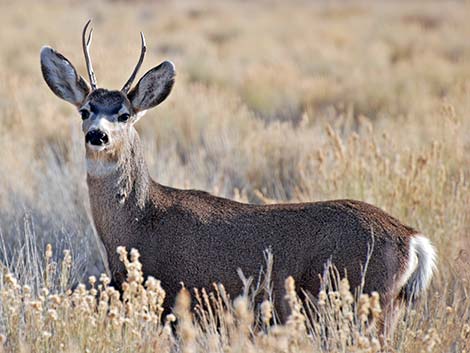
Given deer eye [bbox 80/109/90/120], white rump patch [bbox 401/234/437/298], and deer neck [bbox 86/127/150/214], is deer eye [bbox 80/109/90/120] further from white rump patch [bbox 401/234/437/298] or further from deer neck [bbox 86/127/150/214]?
white rump patch [bbox 401/234/437/298]

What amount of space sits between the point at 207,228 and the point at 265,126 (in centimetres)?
589

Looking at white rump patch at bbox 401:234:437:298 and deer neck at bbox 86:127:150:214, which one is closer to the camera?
white rump patch at bbox 401:234:437:298

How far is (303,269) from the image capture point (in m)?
4.59

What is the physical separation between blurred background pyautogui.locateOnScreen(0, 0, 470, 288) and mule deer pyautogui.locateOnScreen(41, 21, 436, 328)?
18.0 inches

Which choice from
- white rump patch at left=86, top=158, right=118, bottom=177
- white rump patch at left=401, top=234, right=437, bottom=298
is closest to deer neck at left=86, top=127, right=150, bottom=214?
white rump patch at left=86, top=158, right=118, bottom=177

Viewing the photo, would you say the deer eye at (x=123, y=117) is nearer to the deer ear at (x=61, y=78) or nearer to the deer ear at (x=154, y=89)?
the deer ear at (x=154, y=89)

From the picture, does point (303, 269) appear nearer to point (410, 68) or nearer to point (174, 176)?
point (174, 176)

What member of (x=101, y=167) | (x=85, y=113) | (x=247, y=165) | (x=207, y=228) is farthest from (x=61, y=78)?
(x=247, y=165)

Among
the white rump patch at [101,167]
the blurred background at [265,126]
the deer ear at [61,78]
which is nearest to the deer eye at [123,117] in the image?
the white rump patch at [101,167]

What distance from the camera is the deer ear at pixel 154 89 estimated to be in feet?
17.2

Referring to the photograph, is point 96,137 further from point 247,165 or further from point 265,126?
point 265,126

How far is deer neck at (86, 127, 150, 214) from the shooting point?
5020mm

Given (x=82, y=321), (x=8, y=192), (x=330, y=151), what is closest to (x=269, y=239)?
(x=82, y=321)

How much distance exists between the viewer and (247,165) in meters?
8.07
